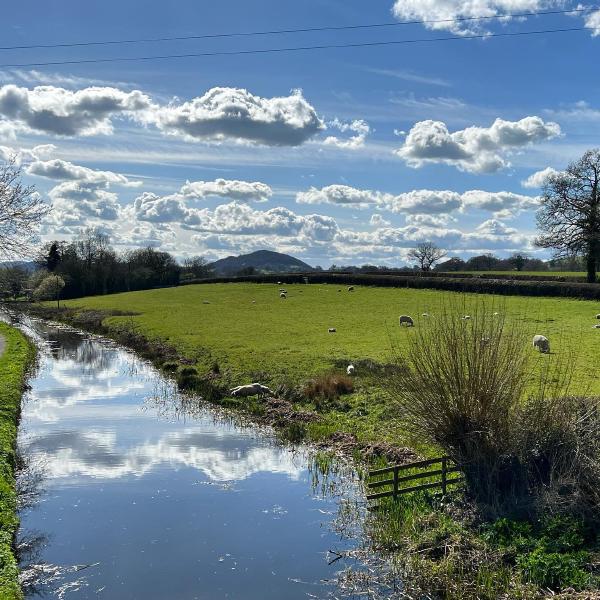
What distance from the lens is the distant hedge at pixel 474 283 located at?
2051 inches

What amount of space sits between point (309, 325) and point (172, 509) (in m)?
28.9

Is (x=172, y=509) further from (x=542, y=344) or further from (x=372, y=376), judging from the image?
(x=542, y=344)

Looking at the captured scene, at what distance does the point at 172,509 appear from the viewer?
535 inches

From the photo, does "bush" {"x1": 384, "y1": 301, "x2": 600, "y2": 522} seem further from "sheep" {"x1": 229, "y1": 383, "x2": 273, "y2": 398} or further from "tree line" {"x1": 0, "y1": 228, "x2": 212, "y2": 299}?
"tree line" {"x1": 0, "y1": 228, "x2": 212, "y2": 299}

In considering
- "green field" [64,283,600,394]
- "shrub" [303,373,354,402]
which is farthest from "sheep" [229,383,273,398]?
"shrub" [303,373,354,402]

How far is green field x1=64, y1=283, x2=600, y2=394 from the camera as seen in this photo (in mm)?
27734

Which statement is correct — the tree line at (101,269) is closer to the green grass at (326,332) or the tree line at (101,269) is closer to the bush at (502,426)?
the green grass at (326,332)

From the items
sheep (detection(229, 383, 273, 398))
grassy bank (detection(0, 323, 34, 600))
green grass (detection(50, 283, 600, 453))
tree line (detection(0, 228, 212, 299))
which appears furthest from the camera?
tree line (detection(0, 228, 212, 299))

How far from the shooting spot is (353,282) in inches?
3007

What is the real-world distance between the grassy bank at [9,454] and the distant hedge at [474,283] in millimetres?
41457

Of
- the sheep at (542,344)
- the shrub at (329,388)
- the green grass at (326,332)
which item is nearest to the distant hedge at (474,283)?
the green grass at (326,332)

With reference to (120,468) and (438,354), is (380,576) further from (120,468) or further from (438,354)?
(120,468)

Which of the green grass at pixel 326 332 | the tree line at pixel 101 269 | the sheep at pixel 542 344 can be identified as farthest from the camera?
the tree line at pixel 101 269

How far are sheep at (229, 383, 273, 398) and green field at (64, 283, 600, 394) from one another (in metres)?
1.41
